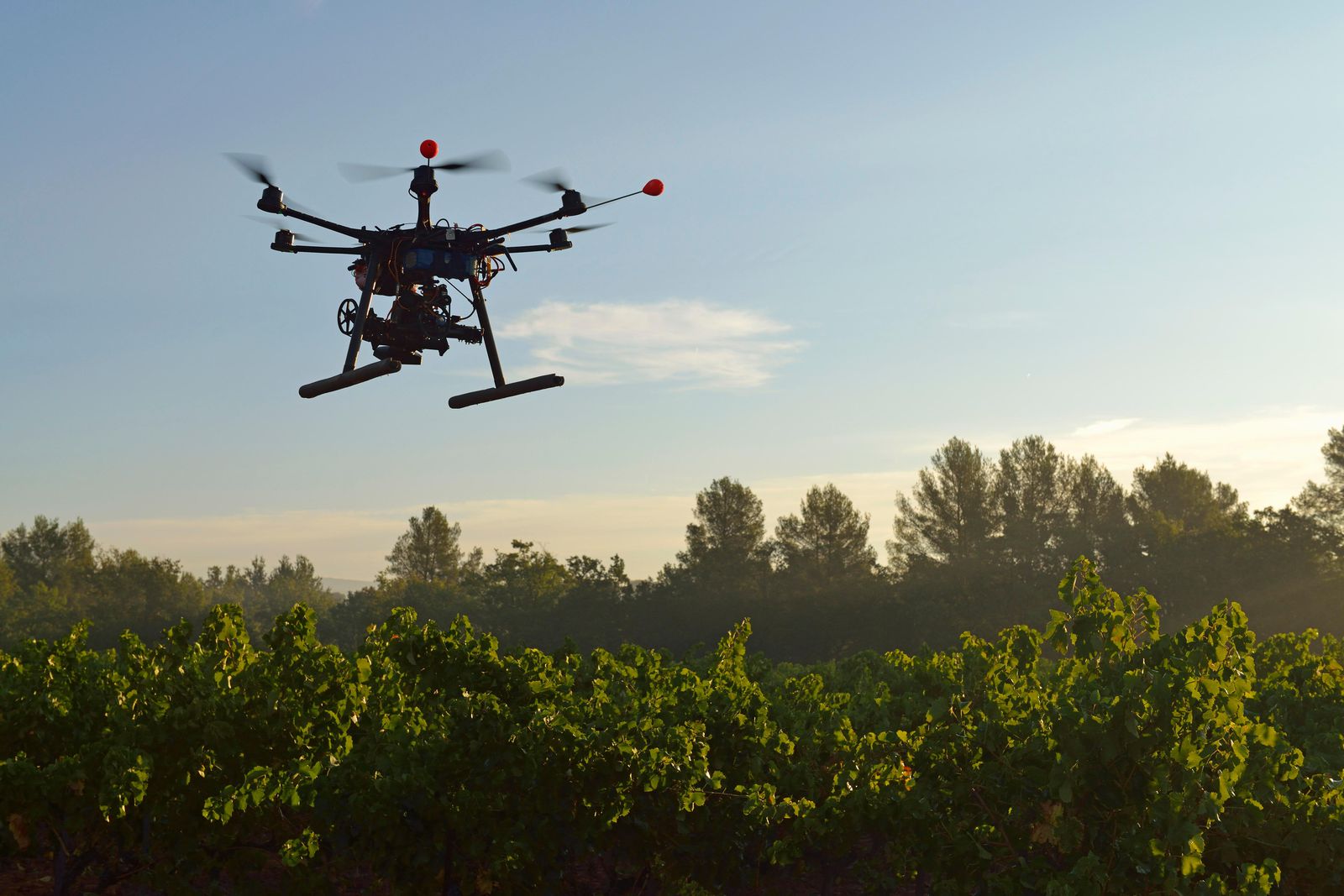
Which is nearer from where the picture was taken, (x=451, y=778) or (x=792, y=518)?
(x=451, y=778)

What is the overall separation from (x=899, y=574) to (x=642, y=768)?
164 feet

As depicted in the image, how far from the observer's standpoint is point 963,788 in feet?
24.4

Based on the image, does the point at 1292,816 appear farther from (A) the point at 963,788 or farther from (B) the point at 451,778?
(B) the point at 451,778

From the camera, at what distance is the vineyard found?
6.62 m

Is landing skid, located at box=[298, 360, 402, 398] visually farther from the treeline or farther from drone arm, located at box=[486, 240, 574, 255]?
the treeline

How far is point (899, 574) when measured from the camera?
56.4 meters

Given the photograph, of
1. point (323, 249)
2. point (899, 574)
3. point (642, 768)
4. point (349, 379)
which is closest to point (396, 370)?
point (349, 379)

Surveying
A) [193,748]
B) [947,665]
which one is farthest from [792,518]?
[193,748]

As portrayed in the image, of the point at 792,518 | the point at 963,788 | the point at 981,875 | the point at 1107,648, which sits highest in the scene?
the point at 792,518

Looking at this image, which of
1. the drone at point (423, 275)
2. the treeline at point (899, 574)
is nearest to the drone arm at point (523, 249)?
the drone at point (423, 275)

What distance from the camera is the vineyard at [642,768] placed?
21.7ft

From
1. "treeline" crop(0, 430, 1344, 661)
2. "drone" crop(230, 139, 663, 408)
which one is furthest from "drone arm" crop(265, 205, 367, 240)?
"treeline" crop(0, 430, 1344, 661)

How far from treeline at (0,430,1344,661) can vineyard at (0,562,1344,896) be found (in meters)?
33.7

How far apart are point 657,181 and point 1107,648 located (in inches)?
269
